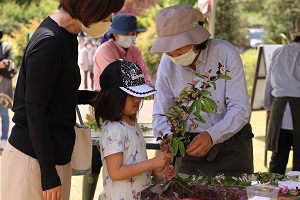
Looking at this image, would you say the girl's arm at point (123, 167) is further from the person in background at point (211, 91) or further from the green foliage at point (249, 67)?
the green foliage at point (249, 67)

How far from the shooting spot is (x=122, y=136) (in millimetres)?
2539

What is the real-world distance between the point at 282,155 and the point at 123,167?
3343 mm

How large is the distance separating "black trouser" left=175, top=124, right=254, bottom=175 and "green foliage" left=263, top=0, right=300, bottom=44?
16.2 m

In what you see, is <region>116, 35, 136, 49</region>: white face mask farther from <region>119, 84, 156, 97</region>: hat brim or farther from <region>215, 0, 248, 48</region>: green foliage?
<region>215, 0, 248, 48</region>: green foliage

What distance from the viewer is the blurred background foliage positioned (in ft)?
51.6

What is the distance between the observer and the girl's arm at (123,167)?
244cm

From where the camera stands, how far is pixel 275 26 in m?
21.0

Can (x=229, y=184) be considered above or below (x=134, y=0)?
above

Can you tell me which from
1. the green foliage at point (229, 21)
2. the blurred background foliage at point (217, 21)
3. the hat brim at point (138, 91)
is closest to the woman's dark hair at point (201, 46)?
the hat brim at point (138, 91)

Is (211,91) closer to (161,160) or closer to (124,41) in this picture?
(161,160)

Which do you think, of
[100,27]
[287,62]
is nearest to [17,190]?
[100,27]

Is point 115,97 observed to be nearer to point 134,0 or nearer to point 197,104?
point 197,104

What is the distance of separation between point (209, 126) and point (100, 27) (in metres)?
0.82

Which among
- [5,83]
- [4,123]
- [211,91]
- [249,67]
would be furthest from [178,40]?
[249,67]
